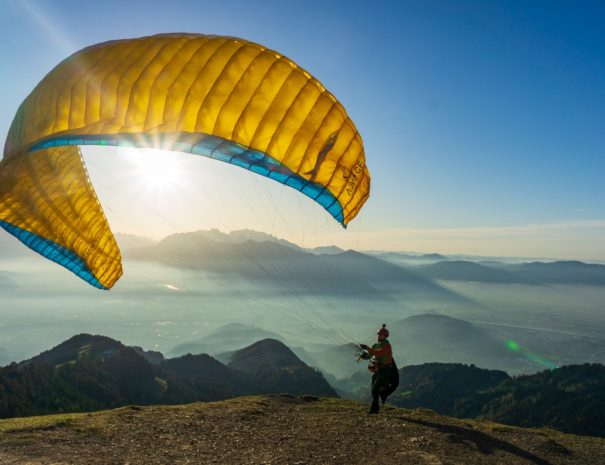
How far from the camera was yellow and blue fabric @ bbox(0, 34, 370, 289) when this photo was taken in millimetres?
7105

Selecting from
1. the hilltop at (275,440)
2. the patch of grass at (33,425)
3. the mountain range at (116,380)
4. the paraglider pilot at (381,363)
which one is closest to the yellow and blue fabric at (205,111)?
the paraglider pilot at (381,363)

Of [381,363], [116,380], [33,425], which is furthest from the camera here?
[116,380]

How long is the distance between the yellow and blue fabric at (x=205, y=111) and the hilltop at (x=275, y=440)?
597 cm

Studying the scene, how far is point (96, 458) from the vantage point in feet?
29.5

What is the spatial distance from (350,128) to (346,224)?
1.99m

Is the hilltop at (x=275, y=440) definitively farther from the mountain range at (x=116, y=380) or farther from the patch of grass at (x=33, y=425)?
the mountain range at (x=116, y=380)

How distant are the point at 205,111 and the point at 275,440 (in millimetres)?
8825

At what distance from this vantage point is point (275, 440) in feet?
36.3

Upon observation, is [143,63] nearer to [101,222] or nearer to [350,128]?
[350,128]

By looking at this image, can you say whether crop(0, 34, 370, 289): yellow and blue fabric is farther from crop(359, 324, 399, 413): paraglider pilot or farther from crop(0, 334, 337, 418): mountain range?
crop(0, 334, 337, 418): mountain range

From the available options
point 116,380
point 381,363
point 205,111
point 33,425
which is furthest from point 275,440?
point 116,380

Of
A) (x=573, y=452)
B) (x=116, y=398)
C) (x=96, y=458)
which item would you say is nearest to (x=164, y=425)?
(x=96, y=458)

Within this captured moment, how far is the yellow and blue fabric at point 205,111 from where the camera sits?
711 cm

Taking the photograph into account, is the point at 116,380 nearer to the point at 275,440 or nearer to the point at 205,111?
the point at 275,440
